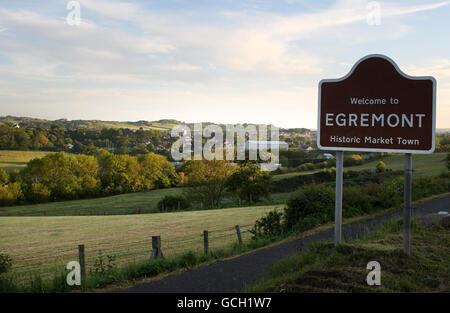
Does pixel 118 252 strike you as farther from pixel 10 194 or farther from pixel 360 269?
pixel 10 194

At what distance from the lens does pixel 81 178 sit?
69.4 m

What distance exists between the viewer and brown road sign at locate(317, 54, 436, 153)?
6.79 m

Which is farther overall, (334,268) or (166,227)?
(166,227)

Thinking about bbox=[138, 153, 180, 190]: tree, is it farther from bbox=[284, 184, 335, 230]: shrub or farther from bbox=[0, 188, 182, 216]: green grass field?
bbox=[284, 184, 335, 230]: shrub

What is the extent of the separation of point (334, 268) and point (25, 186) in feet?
228

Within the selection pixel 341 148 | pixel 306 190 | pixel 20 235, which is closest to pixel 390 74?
pixel 341 148

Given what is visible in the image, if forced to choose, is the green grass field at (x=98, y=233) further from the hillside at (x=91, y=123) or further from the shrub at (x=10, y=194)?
the hillside at (x=91, y=123)

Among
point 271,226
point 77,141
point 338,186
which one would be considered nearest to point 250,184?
point 271,226

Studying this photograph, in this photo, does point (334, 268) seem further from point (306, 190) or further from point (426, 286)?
point (306, 190)

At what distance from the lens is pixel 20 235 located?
2969cm
